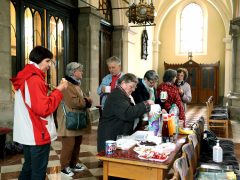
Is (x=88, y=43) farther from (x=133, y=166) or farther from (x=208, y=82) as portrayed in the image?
(x=208, y=82)

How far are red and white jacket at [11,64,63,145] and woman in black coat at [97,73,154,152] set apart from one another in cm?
61

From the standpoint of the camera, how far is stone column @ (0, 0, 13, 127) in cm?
488

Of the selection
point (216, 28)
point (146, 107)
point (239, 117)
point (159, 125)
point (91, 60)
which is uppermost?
point (216, 28)

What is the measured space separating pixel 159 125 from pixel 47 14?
15.3 ft

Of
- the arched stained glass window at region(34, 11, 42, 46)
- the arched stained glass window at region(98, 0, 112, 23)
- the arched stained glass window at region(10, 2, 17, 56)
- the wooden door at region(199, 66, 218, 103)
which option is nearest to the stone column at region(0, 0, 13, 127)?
the arched stained glass window at region(10, 2, 17, 56)

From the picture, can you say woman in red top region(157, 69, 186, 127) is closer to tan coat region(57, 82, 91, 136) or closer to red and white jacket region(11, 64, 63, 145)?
tan coat region(57, 82, 91, 136)

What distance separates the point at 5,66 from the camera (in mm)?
4945

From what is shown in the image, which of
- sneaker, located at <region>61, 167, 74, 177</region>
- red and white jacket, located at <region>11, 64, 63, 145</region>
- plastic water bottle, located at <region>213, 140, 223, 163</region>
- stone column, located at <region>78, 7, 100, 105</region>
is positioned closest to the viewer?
red and white jacket, located at <region>11, 64, 63, 145</region>

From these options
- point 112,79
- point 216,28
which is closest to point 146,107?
point 112,79

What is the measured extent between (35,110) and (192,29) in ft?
50.2

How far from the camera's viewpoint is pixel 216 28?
1561cm

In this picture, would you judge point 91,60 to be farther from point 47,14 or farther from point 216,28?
point 216,28

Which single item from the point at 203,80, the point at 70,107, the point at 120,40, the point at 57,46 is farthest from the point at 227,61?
the point at 70,107

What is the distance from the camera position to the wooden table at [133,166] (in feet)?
7.37
